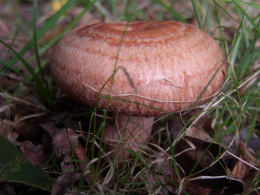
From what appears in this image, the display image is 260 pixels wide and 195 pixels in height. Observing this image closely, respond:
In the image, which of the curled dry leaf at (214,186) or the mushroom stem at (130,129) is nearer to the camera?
the curled dry leaf at (214,186)

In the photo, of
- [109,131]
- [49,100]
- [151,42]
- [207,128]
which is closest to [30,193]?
[109,131]

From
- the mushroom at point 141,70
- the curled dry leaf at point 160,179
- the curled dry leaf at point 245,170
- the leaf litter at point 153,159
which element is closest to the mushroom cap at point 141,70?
the mushroom at point 141,70

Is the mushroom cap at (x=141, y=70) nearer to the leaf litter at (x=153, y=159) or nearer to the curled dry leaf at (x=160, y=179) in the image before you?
the leaf litter at (x=153, y=159)

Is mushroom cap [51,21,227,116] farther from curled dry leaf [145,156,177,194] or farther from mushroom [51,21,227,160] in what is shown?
curled dry leaf [145,156,177,194]

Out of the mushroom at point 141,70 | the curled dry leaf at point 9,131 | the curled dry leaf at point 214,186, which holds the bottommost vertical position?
the curled dry leaf at point 214,186

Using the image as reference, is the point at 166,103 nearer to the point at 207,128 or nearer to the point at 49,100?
the point at 207,128

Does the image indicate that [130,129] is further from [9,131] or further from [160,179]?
[9,131]

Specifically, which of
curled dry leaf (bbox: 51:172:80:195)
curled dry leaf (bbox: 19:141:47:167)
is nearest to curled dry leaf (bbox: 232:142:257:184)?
curled dry leaf (bbox: 51:172:80:195)

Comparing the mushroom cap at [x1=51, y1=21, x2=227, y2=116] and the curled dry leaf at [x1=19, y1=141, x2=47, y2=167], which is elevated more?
the mushroom cap at [x1=51, y1=21, x2=227, y2=116]

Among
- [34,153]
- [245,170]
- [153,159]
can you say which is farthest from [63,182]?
[245,170]
